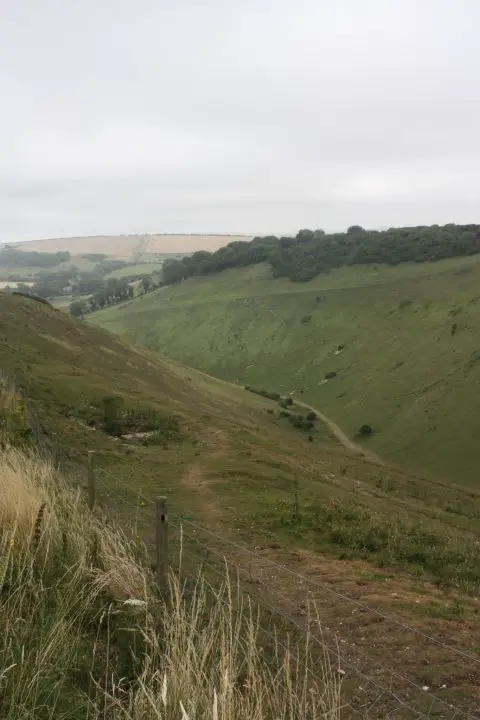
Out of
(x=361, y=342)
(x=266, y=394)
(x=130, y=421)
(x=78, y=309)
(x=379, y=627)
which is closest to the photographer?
(x=379, y=627)

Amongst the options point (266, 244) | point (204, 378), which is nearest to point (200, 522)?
point (204, 378)

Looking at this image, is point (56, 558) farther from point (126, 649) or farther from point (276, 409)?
point (276, 409)

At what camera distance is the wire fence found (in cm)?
576

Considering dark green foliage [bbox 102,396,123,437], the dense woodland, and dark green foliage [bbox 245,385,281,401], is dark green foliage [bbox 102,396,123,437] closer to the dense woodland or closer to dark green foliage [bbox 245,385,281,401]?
dark green foliage [bbox 245,385,281,401]

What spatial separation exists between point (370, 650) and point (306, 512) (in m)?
7.60

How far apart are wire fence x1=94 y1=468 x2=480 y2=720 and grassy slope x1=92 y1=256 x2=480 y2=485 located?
122 feet

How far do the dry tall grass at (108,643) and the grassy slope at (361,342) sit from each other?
4109 cm

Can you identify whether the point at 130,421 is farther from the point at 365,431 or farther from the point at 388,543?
the point at 365,431

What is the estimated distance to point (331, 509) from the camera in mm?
15633

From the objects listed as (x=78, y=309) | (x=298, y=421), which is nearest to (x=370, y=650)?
(x=298, y=421)

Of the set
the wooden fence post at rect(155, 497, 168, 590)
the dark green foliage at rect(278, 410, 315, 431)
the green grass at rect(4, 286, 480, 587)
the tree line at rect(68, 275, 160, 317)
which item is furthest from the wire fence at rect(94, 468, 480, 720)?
the tree line at rect(68, 275, 160, 317)

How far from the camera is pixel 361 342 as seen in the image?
261ft

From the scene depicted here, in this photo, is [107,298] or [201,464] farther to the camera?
[107,298]

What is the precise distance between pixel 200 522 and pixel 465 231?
373 feet
